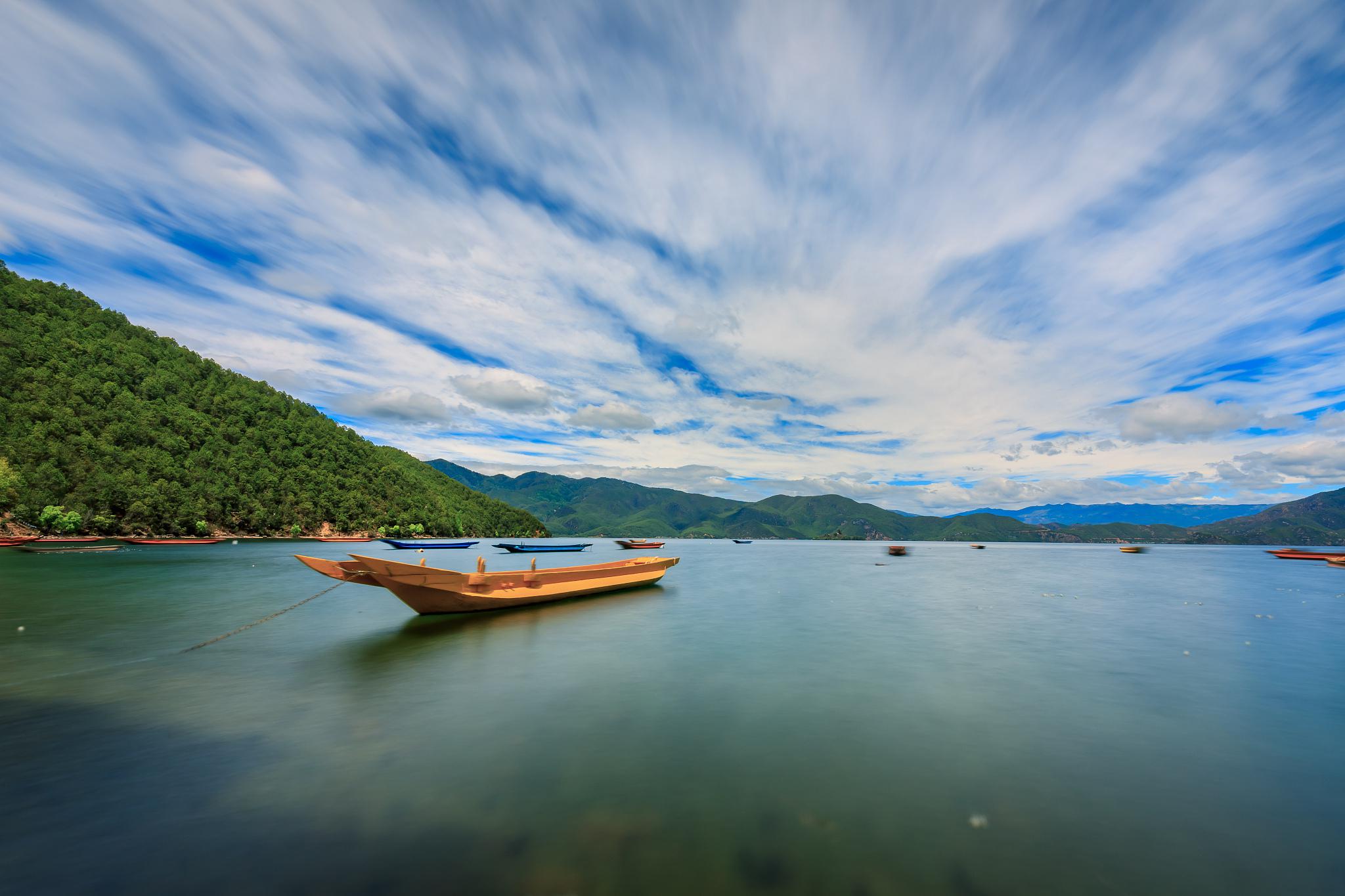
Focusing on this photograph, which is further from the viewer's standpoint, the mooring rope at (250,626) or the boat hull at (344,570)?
the boat hull at (344,570)

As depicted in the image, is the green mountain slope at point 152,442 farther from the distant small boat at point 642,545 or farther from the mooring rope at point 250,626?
the mooring rope at point 250,626

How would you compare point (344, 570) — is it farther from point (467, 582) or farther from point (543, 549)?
point (543, 549)

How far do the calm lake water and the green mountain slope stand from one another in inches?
4734

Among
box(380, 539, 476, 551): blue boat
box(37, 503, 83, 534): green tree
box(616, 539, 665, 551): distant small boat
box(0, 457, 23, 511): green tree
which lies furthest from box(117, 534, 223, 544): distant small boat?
box(616, 539, 665, 551): distant small boat

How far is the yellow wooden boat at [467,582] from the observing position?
20594 mm

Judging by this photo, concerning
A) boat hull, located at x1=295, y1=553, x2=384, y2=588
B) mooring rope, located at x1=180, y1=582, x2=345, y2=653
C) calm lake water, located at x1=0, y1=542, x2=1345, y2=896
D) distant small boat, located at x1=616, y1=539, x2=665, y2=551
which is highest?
boat hull, located at x1=295, y1=553, x2=384, y2=588

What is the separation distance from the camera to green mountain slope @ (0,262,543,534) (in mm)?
100375

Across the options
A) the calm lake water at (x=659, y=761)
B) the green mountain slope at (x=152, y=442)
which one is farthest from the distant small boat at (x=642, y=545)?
the green mountain slope at (x=152, y=442)

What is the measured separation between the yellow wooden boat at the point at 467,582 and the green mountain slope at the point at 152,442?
384 ft

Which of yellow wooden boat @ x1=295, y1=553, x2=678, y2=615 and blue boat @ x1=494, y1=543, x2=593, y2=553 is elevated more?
yellow wooden boat @ x1=295, y1=553, x2=678, y2=615

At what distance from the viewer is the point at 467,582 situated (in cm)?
2386

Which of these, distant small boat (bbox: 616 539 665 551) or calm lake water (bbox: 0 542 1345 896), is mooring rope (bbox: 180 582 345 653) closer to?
calm lake water (bbox: 0 542 1345 896)

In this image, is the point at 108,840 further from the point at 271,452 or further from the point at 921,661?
the point at 271,452

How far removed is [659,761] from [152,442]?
172842mm
